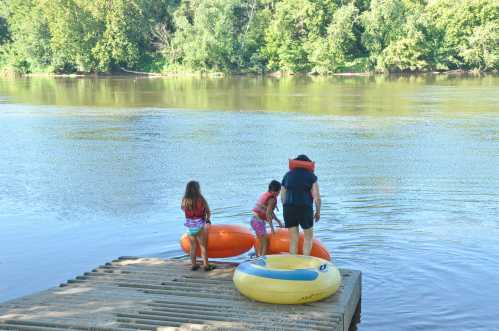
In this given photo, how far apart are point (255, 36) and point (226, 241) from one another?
A: 237 feet

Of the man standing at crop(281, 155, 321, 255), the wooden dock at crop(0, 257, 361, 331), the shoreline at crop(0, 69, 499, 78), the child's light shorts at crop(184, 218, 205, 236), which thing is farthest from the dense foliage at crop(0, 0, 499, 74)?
the wooden dock at crop(0, 257, 361, 331)

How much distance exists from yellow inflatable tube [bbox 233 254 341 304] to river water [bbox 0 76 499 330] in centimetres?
113

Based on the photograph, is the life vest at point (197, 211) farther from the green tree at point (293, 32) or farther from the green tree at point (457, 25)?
the green tree at point (293, 32)

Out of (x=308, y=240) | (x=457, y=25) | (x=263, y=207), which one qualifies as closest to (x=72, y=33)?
(x=457, y=25)

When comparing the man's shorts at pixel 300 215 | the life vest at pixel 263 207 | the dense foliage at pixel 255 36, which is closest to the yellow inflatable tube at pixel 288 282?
the man's shorts at pixel 300 215

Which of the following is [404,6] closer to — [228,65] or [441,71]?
[441,71]

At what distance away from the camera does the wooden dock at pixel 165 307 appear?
23.7ft

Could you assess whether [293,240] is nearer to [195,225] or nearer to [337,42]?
[195,225]

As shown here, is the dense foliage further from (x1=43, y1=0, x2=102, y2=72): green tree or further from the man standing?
the man standing

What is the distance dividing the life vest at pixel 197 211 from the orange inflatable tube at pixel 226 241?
710mm

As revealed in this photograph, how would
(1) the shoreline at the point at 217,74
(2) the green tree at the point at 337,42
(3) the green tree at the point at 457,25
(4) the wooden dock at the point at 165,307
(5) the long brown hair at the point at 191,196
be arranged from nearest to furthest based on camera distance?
1. (4) the wooden dock at the point at 165,307
2. (5) the long brown hair at the point at 191,196
3. (1) the shoreline at the point at 217,74
4. (3) the green tree at the point at 457,25
5. (2) the green tree at the point at 337,42

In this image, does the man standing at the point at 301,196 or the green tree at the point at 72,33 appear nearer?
the man standing at the point at 301,196

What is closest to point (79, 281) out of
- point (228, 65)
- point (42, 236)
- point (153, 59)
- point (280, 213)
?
point (42, 236)

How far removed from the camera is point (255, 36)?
80.1 metres
